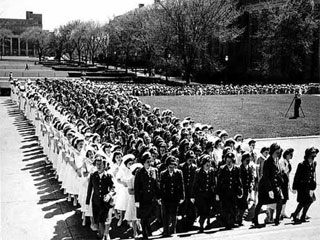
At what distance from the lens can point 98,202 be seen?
854 centimetres

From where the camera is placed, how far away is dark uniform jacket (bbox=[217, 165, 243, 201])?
361 inches

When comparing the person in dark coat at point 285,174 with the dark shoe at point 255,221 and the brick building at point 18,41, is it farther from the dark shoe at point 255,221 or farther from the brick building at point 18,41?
the brick building at point 18,41

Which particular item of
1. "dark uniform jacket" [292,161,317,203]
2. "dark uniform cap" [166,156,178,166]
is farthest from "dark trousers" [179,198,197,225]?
"dark uniform jacket" [292,161,317,203]

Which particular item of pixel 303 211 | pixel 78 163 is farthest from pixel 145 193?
pixel 303 211

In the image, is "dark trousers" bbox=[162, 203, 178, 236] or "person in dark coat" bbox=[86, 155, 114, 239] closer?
"person in dark coat" bbox=[86, 155, 114, 239]

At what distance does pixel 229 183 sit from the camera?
9.17m

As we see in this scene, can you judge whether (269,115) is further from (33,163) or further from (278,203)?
(278,203)

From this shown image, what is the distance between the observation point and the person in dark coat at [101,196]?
851 cm

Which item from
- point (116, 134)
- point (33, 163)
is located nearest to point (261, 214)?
point (116, 134)

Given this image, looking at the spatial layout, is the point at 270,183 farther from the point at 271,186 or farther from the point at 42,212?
the point at 42,212

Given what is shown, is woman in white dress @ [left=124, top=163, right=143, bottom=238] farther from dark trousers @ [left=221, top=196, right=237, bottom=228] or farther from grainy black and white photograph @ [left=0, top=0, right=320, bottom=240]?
dark trousers @ [left=221, top=196, right=237, bottom=228]

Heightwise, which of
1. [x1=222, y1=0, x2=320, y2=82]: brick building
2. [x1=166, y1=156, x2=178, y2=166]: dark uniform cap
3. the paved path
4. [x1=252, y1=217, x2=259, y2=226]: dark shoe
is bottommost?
the paved path

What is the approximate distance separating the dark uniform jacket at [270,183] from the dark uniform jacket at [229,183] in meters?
0.45

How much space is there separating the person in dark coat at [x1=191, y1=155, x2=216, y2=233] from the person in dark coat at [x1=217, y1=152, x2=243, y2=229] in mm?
190
